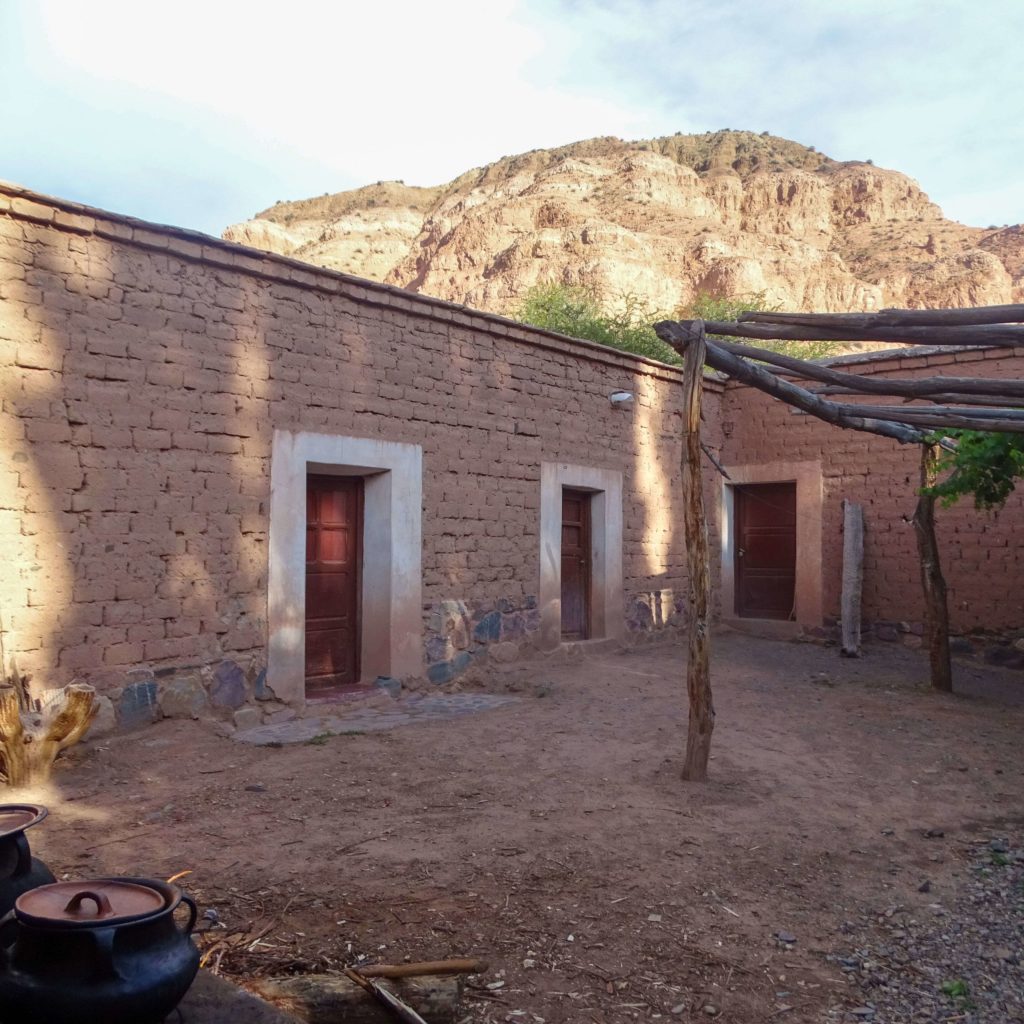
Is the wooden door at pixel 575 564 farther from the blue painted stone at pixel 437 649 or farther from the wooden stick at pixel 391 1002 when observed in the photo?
the wooden stick at pixel 391 1002

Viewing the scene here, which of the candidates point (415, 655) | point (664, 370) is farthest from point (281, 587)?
point (664, 370)

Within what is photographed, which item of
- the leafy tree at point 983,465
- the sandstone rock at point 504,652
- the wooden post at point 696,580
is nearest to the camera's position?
the wooden post at point 696,580

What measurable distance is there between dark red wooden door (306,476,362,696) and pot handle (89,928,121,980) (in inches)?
195

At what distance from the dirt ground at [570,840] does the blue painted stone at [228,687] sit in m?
0.27

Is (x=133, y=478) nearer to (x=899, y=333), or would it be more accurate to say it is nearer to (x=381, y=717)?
(x=381, y=717)

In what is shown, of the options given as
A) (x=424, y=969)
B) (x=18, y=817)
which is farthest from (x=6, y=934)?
(x=424, y=969)

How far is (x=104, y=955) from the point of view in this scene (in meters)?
1.89

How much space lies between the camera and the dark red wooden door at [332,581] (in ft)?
22.9

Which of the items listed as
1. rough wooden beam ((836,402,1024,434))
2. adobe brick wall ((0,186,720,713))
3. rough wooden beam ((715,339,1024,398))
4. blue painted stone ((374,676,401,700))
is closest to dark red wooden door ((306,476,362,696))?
blue painted stone ((374,676,401,700))

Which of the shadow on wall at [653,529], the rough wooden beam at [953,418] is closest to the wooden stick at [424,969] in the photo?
the rough wooden beam at [953,418]

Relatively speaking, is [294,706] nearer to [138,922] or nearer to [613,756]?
[613,756]

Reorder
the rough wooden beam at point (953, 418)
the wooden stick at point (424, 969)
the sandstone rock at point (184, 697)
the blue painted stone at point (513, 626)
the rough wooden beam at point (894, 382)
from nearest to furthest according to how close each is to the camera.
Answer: the wooden stick at point (424, 969), the rough wooden beam at point (894, 382), the rough wooden beam at point (953, 418), the sandstone rock at point (184, 697), the blue painted stone at point (513, 626)

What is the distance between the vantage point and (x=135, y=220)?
5.54 meters

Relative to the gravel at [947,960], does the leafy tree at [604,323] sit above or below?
above
